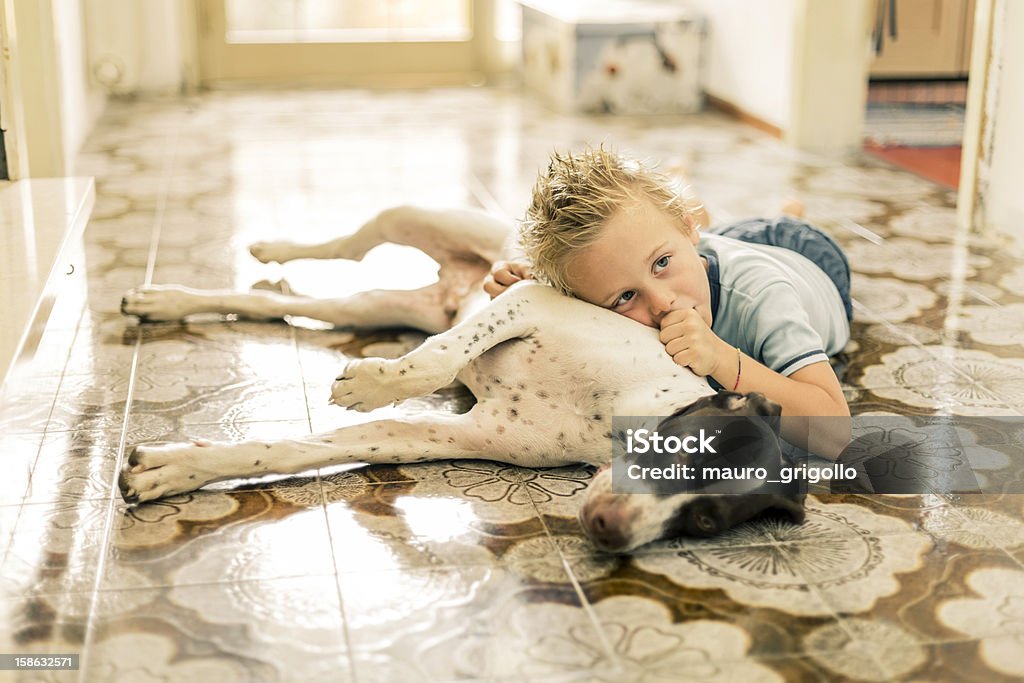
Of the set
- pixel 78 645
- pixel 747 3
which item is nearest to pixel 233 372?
pixel 78 645

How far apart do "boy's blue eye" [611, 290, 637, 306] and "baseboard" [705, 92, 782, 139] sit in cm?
278

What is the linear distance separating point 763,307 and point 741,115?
119 inches

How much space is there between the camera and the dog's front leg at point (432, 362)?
1570mm

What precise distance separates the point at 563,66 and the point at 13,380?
3.72 metres

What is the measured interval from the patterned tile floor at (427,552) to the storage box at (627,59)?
2.33m

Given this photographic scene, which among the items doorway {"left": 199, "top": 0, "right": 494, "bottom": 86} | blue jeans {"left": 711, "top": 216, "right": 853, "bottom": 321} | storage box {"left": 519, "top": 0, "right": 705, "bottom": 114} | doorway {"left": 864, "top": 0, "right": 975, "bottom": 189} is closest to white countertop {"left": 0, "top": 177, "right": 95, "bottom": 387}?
blue jeans {"left": 711, "top": 216, "right": 853, "bottom": 321}

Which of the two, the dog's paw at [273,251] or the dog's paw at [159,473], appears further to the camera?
the dog's paw at [273,251]

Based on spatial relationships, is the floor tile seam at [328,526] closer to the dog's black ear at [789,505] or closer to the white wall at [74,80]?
the dog's black ear at [789,505]

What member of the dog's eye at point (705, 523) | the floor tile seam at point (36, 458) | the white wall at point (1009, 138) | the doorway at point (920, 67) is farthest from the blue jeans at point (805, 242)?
the doorway at point (920, 67)

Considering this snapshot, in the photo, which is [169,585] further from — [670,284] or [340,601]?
[670,284]

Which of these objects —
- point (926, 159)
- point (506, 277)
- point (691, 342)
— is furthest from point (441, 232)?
point (926, 159)

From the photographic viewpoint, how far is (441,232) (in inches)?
84.7

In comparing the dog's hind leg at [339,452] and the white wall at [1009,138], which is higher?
the white wall at [1009,138]

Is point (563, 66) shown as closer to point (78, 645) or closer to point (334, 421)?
point (334, 421)
